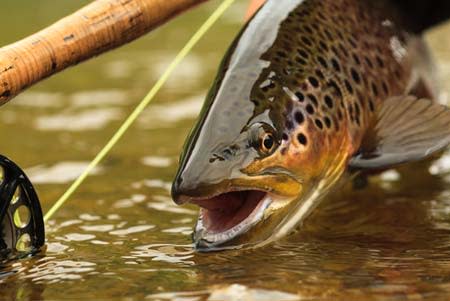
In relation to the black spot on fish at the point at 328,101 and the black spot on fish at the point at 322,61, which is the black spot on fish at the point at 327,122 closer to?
the black spot on fish at the point at 328,101

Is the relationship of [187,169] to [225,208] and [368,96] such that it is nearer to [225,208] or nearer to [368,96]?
[225,208]

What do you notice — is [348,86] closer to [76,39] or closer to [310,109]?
[310,109]

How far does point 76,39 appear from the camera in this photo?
9.32ft

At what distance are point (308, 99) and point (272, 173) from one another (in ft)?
1.03

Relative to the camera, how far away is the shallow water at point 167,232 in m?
2.45

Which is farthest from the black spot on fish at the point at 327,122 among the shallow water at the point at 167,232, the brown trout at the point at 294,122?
the shallow water at the point at 167,232

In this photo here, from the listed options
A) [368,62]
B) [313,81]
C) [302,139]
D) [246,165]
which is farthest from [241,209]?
[368,62]

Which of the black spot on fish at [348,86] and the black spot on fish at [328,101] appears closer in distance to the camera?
the black spot on fish at [328,101]

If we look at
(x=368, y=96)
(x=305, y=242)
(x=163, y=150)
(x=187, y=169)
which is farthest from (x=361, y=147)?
(x=163, y=150)

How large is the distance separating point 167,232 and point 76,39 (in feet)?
2.13

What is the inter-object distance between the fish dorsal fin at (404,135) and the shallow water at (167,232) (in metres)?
0.21

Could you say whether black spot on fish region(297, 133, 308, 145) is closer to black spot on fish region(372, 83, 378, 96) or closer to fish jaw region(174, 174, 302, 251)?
fish jaw region(174, 174, 302, 251)

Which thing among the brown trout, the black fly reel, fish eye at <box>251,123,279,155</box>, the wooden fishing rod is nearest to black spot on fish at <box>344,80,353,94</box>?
the brown trout

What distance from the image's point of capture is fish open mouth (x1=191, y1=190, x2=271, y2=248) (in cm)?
269
